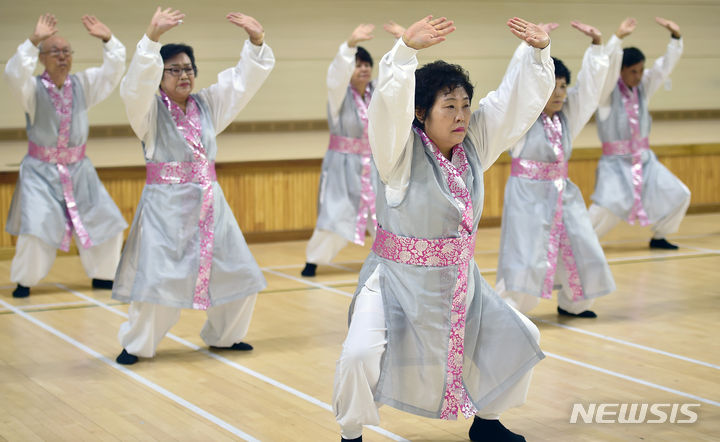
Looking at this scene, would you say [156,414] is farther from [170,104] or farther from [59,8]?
[59,8]

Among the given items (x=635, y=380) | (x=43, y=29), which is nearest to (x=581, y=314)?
(x=635, y=380)

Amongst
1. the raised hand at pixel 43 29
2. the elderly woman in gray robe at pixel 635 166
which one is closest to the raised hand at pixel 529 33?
the raised hand at pixel 43 29

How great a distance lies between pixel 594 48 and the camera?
526cm

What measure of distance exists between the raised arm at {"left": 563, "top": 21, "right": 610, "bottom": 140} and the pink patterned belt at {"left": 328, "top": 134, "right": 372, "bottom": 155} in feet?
6.48

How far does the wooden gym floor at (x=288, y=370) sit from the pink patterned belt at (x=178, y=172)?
81 centimetres

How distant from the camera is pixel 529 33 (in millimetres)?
3086

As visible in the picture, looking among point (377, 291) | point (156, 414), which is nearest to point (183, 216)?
point (156, 414)

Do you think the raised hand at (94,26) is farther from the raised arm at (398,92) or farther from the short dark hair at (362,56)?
the raised arm at (398,92)

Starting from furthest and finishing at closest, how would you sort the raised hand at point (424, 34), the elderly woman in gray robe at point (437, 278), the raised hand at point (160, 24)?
1. the raised hand at point (160, 24)
2. the elderly woman in gray robe at point (437, 278)
3. the raised hand at point (424, 34)

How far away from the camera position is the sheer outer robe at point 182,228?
443 centimetres

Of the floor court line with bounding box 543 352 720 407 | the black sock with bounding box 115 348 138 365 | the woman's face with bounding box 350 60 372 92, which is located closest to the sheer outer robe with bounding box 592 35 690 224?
the woman's face with bounding box 350 60 372 92

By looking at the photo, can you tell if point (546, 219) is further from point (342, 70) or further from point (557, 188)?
point (342, 70)

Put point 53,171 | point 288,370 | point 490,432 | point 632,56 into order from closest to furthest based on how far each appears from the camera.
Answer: point 490,432
point 288,370
point 53,171
point 632,56

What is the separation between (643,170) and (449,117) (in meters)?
4.75
